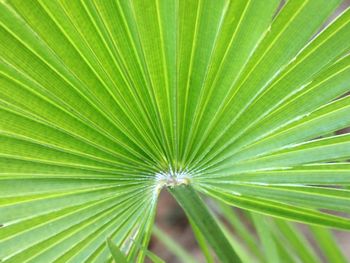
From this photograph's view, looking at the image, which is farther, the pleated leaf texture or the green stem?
the green stem

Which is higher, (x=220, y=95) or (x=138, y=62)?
(x=138, y=62)

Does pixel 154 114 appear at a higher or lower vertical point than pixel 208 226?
higher

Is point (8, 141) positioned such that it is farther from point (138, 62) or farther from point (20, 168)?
point (138, 62)

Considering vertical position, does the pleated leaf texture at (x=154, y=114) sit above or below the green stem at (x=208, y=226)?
above

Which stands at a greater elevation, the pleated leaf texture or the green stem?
the pleated leaf texture

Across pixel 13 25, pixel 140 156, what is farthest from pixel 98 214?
pixel 13 25

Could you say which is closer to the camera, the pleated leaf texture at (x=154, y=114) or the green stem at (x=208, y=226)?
the pleated leaf texture at (x=154, y=114)

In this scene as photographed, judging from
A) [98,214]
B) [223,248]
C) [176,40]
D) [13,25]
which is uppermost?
[13,25]

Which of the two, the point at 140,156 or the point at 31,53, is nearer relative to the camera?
the point at 31,53
